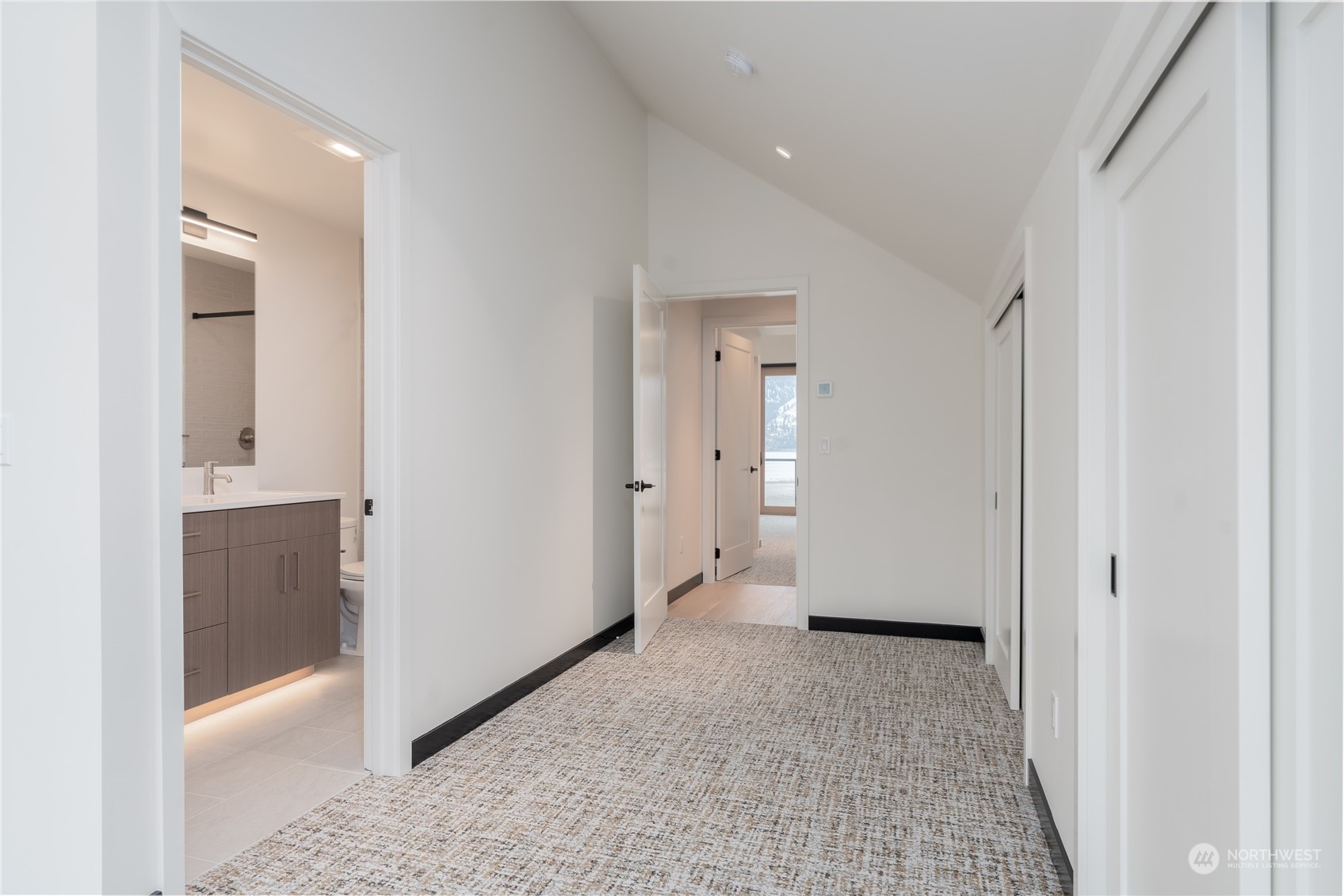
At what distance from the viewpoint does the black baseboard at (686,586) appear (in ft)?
17.0

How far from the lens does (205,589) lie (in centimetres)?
294

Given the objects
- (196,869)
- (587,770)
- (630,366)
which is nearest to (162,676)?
(196,869)

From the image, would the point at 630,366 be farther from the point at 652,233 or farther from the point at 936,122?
the point at 936,122

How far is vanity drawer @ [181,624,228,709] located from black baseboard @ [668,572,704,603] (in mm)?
2812

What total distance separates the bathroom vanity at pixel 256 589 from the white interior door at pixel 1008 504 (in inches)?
122

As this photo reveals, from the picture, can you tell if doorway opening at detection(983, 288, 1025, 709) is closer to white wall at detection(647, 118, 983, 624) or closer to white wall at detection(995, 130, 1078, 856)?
white wall at detection(647, 118, 983, 624)

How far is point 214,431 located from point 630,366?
2.27m

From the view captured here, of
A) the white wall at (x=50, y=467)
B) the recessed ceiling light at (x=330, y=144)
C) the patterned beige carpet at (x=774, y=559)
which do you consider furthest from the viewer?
the patterned beige carpet at (x=774, y=559)

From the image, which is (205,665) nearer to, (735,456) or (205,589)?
(205,589)

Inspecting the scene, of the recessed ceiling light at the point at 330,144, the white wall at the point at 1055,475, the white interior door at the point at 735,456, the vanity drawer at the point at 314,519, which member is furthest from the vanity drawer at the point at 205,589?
the white interior door at the point at 735,456

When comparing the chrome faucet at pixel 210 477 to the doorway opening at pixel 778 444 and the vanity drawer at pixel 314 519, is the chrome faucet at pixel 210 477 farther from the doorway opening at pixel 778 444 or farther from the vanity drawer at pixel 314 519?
the doorway opening at pixel 778 444

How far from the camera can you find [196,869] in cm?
188

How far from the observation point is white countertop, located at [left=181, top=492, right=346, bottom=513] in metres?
2.89

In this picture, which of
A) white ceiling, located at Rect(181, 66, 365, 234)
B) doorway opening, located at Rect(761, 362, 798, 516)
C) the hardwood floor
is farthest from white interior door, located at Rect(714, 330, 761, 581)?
doorway opening, located at Rect(761, 362, 798, 516)
